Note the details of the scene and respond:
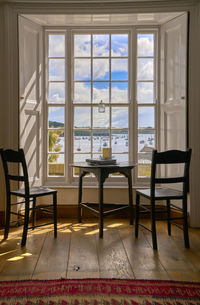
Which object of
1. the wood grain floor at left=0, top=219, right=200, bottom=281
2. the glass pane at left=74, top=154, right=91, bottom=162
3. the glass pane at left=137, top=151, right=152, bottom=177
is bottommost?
the wood grain floor at left=0, top=219, right=200, bottom=281

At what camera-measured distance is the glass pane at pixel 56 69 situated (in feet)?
15.8

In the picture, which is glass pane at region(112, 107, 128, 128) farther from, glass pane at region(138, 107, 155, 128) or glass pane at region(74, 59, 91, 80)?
glass pane at region(74, 59, 91, 80)

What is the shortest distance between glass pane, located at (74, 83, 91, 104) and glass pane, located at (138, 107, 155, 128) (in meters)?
0.83

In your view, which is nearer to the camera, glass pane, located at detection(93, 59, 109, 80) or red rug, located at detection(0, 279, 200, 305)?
red rug, located at detection(0, 279, 200, 305)

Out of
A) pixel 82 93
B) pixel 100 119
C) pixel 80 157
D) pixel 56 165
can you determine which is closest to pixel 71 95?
pixel 82 93

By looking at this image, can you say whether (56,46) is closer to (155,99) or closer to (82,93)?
(82,93)

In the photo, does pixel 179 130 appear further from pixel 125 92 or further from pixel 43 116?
pixel 43 116

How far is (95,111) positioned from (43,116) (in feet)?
2.65

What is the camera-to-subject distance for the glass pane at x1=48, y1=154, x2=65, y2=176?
487cm

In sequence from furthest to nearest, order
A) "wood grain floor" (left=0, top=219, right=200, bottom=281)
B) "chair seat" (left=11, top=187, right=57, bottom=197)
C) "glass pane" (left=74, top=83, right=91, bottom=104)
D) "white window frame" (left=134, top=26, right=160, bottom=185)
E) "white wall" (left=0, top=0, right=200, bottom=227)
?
"glass pane" (left=74, top=83, right=91, bottom=104) < "white window frame" (left=134, top=26, right=160, bottom=185) < "white wall" (left=0, top=0, right=200, bottom=227) < "chair seat" (left=11, top=187, right=57, bottom=197) < "wood grain floor" (left=0, top=219, right=200, bottom=281)

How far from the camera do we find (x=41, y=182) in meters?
4.75

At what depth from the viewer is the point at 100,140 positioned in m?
4.87

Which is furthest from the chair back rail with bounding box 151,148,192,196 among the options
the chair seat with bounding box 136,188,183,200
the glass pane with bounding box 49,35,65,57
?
the glass pane with bounding box 49,35,65,57

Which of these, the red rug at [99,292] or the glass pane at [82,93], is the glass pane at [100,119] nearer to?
the glass pane at [82,93]
